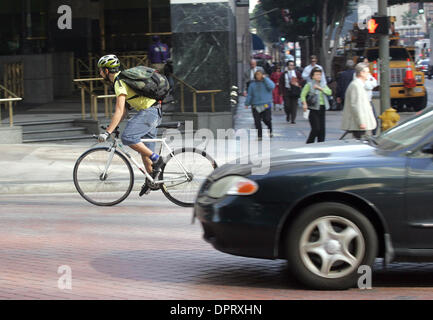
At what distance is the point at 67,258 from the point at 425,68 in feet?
220

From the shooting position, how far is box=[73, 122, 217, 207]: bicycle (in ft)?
34.5

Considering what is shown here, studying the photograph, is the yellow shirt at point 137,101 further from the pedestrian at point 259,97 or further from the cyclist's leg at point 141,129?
the pedestrian at point 259,97

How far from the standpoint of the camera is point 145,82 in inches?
403

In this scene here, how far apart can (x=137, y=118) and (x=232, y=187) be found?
4.03 m

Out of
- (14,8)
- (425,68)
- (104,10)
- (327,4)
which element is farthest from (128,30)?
(425,68)

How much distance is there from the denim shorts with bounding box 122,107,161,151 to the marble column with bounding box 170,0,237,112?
11.2 m

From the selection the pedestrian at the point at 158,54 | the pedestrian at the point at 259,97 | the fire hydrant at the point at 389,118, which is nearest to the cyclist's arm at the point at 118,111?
the fire hydrant at the point at 389,118

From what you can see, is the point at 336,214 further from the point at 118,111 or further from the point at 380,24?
the point at 380,24

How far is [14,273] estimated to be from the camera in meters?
7.14

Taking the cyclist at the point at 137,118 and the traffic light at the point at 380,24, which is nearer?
the cyclist at the point at 137,118

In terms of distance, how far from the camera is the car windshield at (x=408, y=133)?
21.8 ft

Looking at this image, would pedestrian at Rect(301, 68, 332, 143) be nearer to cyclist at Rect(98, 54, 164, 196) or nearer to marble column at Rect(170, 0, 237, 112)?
marble column at Rect(170, 0, 237, 112)

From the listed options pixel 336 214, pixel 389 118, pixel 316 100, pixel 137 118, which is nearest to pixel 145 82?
pixel 137 118

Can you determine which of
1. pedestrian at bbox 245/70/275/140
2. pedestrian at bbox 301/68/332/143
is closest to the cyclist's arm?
pedestrian at bbox 301/68/332/143
